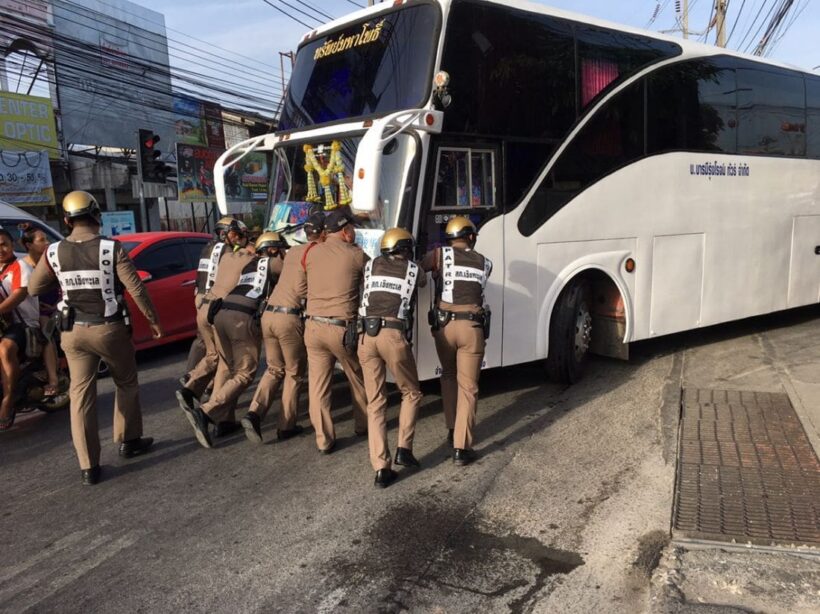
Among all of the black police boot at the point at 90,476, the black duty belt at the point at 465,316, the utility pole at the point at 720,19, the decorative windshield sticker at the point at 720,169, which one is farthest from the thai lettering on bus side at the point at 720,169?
the utility pole at the point at 720,19

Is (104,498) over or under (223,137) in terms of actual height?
under

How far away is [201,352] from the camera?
647 centimetres

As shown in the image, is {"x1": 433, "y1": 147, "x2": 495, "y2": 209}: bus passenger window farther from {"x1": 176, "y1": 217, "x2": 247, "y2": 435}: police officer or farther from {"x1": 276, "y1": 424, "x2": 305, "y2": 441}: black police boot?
{"x1": 276, "y1": 424, "x2": 305, "y2": 441}: black police boot

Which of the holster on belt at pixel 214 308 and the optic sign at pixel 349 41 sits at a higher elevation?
the optic sign at pixel 349 41

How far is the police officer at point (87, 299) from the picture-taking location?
4691 millimetres

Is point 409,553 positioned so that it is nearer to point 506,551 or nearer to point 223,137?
point 506,551

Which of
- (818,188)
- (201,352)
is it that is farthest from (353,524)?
(818,188)

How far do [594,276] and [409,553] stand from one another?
13.9 ft

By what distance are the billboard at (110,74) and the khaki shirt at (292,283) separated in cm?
1860

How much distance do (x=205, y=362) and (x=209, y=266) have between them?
2.89 ft

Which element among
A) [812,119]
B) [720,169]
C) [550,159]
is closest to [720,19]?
[812,119]

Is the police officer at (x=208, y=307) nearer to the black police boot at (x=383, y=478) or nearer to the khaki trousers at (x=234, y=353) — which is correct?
the khaki trousers at (x=234, y=353)

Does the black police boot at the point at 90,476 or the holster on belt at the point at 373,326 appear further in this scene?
the black police boot at the point at 90,476

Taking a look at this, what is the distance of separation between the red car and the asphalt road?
243cm
